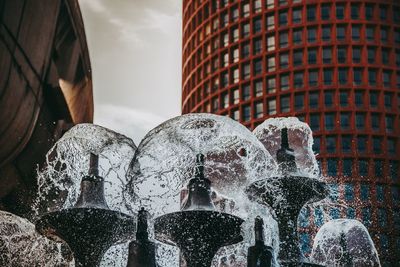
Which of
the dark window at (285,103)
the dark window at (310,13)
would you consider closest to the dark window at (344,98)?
the dark window at (285,103)

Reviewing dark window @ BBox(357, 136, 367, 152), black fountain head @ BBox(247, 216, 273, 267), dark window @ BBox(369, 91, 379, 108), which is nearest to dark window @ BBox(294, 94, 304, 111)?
dark window @ BBox(369, 91, 379, 108)

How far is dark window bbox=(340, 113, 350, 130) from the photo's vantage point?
49688 mm

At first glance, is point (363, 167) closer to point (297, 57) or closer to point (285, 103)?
point (285, 103)

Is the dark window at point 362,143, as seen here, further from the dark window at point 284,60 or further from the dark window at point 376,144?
the dark window at point 284,60

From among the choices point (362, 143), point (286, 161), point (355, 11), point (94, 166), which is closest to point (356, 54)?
point (355, 11)

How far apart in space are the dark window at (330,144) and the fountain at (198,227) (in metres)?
43.5

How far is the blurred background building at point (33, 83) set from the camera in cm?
1250

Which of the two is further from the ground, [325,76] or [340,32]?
[340,32]

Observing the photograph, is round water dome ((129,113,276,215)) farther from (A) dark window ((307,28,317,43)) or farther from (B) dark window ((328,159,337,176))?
(A) dark window ((307,28,317,43))

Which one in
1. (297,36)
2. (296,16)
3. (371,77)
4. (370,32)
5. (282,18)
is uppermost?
(282,18)

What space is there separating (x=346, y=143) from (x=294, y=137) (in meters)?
39.5

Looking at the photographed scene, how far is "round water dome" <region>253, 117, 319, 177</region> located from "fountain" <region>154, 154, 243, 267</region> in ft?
10.4

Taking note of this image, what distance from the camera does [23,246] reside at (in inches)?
492

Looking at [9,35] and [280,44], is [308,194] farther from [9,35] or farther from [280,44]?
[280,44]
